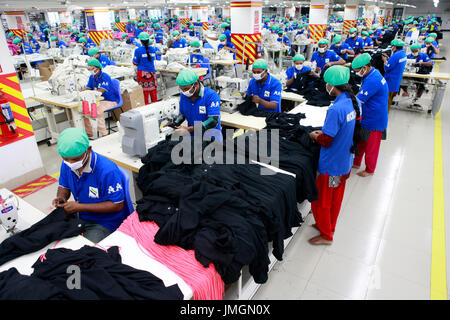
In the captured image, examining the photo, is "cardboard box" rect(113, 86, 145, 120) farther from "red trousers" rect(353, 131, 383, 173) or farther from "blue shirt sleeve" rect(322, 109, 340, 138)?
"blue shirt sleeve" rect(322, 109, 340, 138)

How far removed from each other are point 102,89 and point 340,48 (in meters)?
9.39

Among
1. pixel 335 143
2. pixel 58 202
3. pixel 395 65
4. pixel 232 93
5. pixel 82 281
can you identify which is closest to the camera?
pixel 82 281

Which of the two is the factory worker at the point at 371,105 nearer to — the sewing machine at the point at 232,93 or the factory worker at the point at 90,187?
the sewing machine at the point at 232,93

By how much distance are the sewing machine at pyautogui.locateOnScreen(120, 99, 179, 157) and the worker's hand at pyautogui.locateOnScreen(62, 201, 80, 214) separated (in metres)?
1.05

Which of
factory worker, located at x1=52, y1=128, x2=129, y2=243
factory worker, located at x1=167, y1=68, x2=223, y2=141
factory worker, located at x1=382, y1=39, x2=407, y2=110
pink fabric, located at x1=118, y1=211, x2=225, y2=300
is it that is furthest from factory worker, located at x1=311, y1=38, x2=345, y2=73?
pink fabric, located at x1=118, y1=211, x2=225, y2=300

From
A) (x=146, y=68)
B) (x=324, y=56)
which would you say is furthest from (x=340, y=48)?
(x=146, y=68)

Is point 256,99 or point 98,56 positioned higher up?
point 98,56

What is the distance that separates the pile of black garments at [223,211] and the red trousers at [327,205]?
694mm

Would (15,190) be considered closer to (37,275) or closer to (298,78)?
(37,275)

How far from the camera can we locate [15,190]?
15.2 ft

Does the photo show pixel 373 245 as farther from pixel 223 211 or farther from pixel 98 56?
pixel 98 56

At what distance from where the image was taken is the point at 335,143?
3.00 metres

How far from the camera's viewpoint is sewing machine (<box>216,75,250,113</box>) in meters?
4.94
